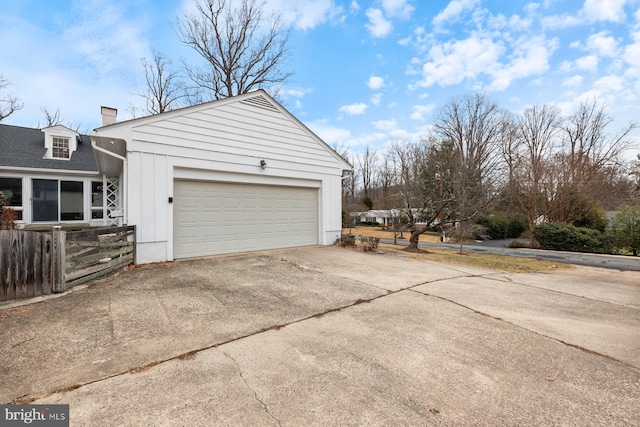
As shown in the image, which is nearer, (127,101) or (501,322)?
(501,322)

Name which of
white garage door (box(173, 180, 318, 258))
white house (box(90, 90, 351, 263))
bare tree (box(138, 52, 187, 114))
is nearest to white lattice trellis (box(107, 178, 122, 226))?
white house (box(90, 90, 351, 263))

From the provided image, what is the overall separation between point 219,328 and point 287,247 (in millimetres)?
6069

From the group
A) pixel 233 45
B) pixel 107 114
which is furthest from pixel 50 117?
pixel 107 114

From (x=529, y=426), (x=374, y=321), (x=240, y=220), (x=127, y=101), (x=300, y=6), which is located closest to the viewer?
(x=529, y=426)

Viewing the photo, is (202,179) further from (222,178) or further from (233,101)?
(233,101)

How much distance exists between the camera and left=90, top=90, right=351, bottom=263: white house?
6.64 meters

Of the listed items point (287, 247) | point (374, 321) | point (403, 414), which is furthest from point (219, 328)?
point (287, 247)

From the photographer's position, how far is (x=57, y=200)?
1206cm

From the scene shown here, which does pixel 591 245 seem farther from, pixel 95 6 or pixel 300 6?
pixel 95 6

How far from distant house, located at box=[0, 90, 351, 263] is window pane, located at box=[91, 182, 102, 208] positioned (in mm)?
448

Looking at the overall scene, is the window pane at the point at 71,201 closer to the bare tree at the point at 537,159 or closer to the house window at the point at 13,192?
the house window at the point at 13,192

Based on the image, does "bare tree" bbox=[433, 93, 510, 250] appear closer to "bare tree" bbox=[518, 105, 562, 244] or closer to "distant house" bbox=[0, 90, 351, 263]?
"bare tree" bbox=[518, 105, 562, 244]

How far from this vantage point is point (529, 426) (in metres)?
1.79

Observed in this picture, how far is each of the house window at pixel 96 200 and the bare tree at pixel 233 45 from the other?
9.00 metres
